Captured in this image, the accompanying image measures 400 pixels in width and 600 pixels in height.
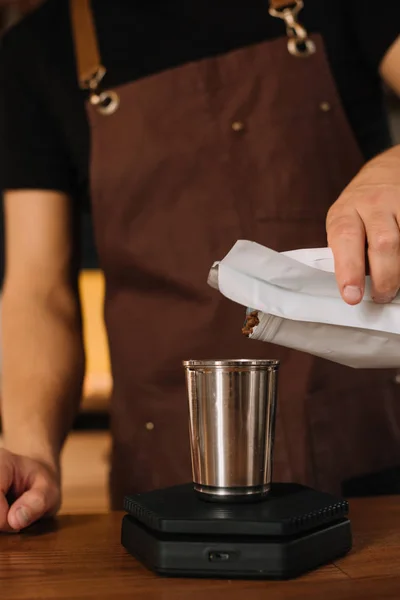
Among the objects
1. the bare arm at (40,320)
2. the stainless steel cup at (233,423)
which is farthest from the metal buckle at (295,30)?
the stainless steel cup at (233,423)

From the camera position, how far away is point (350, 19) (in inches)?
42.7

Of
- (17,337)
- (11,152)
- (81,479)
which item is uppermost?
(11,152)

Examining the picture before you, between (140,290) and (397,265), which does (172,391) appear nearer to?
(140,290)

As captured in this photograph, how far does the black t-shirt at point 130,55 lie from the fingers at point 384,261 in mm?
519

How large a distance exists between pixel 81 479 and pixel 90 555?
4.23ft

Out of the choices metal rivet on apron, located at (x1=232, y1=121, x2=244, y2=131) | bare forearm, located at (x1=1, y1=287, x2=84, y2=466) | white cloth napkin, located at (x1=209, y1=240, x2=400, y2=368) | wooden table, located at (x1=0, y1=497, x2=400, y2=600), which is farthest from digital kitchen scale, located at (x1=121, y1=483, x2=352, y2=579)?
metal rivet on apron, located at (x1=232, y1=121, x2=244, y2=131)

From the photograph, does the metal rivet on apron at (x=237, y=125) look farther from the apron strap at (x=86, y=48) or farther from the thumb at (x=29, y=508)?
the thumb at (x=29, y=508)

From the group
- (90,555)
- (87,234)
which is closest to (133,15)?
(90,555)

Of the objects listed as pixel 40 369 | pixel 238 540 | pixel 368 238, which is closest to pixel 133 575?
pixel 238 540

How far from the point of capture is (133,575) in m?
0.54

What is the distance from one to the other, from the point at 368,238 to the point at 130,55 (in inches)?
25.5

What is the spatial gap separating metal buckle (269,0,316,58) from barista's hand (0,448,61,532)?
0.66 meters

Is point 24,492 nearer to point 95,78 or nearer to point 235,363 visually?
point 235,363

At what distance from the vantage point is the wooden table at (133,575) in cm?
50
